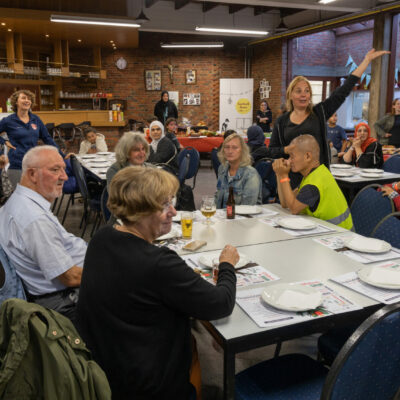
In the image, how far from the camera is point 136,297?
121 cm

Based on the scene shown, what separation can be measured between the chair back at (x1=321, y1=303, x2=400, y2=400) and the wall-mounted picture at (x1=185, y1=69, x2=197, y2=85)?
41.1 feet

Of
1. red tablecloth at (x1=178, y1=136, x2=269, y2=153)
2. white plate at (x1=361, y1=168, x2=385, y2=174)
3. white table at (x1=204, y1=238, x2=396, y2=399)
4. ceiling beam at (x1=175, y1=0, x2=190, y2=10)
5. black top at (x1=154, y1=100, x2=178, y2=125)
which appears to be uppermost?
ceiling beam at (x1=175, y1=0, x2=190, y2=10)

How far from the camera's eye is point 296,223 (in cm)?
236

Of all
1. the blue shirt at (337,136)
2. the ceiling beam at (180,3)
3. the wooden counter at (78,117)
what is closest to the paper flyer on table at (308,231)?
the blue shirt at (337,136)

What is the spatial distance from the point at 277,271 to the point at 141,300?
2.38ft

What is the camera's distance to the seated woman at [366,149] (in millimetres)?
5000

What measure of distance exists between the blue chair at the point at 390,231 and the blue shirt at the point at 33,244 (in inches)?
61.9

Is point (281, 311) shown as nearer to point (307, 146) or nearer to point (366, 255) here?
point (366, 255)

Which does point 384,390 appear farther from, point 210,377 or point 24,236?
point 24,236

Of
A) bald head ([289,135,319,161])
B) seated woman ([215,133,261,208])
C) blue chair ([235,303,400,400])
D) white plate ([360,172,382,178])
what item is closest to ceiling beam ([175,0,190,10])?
white plate ([360,172,382,178])

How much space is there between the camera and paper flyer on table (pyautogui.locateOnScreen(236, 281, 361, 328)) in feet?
4.38

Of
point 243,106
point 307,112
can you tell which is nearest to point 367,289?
point 307,112

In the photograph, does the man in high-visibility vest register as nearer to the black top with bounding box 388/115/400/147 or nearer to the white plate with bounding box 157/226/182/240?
the white plate with bounding box 157/226/182/240

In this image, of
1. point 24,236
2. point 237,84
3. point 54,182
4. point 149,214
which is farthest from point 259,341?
point 237,84
